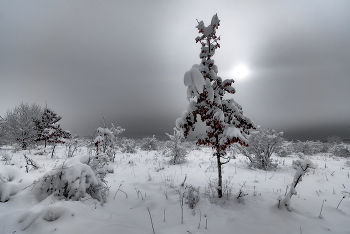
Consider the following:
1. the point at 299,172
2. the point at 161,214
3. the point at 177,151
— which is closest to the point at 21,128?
the point at 177,151

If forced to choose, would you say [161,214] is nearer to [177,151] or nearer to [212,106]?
[212,106]

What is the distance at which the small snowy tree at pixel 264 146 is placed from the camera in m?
7.99

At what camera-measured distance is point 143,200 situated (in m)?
3.45

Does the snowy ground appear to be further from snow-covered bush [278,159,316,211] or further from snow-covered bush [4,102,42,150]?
snow-covered bush [4,102,42,150]

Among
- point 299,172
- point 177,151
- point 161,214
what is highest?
point 299,172

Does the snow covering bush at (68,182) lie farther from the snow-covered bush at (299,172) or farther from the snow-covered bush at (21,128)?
the snow-covered bush at (21,128)

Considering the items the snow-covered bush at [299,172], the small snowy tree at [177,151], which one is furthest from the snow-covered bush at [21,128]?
the snow-covered bush at [299,172]

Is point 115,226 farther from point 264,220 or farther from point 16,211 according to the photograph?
point 264,220

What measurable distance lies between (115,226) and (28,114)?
20.8 meters

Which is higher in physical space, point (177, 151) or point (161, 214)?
point (177, 151)

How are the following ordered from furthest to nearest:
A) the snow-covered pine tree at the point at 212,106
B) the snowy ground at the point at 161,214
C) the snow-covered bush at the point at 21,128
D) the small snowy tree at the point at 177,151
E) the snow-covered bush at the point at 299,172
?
the snow-covered bush at the point at 21,128, the small snowy tree at the point at 177,151, the snow-covered pine tree at the point at 212,106, the snow-covered bush at the point at 299,172, the snowy ground at the point at 161,214

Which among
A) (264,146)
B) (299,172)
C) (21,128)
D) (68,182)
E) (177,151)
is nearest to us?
(68,182)

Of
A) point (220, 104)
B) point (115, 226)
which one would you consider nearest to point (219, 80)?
point (220, 104)

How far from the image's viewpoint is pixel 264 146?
8477 millimetres
